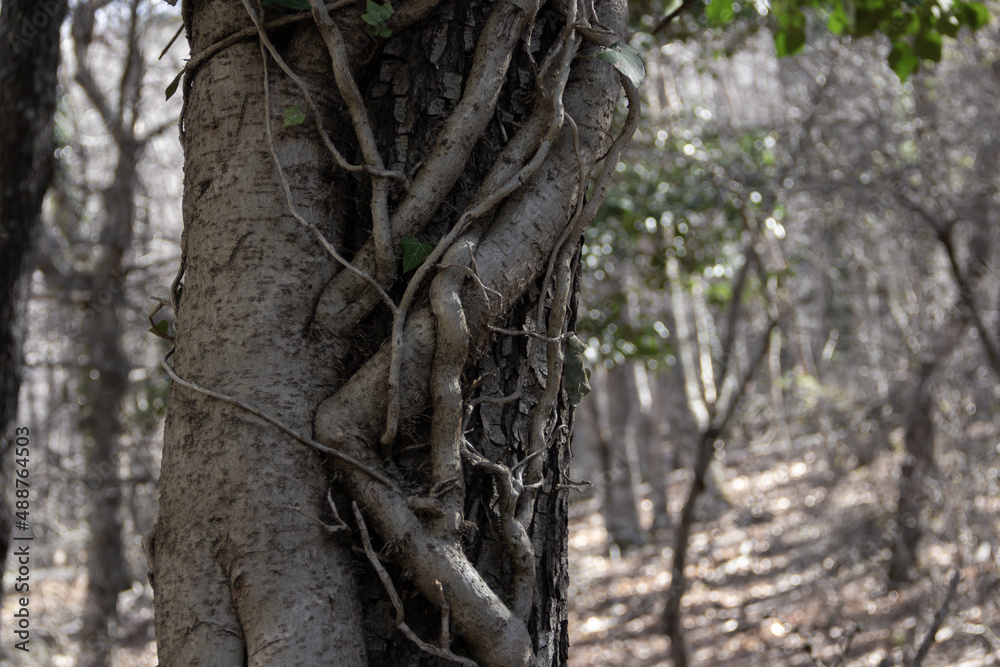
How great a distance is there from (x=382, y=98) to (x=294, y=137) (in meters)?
0.16

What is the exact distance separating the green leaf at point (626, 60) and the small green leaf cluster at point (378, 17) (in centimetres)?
36

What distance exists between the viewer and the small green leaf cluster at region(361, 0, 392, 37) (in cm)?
120

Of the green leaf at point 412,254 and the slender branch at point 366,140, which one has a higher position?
the slender branch at point 366,140

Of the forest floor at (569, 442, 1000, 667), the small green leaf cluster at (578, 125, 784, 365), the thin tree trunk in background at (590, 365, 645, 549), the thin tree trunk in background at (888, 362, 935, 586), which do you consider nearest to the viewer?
the small green leaf cluster at (578, 125, 784, 365)

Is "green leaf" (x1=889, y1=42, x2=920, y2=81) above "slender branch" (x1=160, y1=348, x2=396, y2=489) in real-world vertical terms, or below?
above

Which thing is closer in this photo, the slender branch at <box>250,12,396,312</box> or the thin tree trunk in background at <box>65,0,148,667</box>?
the slender branch at <box>250,12,396,312</box>

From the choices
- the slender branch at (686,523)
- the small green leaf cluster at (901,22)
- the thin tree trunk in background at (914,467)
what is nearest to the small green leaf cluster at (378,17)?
the small green leaf cluster at (901,22)

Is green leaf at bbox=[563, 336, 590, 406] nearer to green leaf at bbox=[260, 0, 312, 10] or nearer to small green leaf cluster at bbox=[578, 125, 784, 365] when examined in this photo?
green leaf at bbox=[260, 0, 312, 10]

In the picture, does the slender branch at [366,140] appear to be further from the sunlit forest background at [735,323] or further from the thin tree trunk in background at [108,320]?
the thin tree trunk in background at [108,320]

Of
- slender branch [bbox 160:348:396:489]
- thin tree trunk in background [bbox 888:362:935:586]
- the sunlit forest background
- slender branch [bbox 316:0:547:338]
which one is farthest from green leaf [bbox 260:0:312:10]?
thin tree trunk in background [bbox 888:362:935:586]

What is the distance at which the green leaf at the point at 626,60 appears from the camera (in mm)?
1298

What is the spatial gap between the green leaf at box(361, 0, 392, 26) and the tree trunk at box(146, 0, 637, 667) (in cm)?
2

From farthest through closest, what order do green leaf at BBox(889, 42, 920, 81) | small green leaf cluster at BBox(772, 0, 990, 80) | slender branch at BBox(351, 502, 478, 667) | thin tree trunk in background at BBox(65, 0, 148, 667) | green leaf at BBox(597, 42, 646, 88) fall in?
thin tree trunk in background at BBox(65, 0, 148, 667) < green leaf at BBox(889, 42, 920, 81) < small green leaf cluster at BBox(772, 0, 990, 80) < green leaf at BBox(597, 42, 646, 88) < slender branch at BBox(351, 502, 478, 667)

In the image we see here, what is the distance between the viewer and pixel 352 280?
118cm
